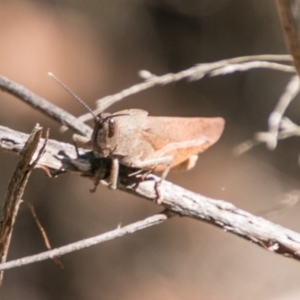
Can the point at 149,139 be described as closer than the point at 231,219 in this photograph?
No

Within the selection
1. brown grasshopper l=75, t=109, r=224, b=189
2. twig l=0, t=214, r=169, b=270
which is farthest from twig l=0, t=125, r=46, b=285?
brown grasshopper l=75, t=109, r=224, b=189

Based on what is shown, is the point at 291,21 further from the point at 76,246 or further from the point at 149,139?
the point at 149,139

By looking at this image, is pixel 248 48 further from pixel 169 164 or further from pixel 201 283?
pixel 169 164

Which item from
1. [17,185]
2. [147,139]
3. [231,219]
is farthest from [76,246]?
[147,139]

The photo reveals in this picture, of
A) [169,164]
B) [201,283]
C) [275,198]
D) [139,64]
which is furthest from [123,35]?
[169,164]

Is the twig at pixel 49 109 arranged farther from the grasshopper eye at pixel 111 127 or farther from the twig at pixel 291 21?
the twig at pixel 291 21

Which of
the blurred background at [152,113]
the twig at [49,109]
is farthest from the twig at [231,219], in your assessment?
the blurred background at [152,113]
